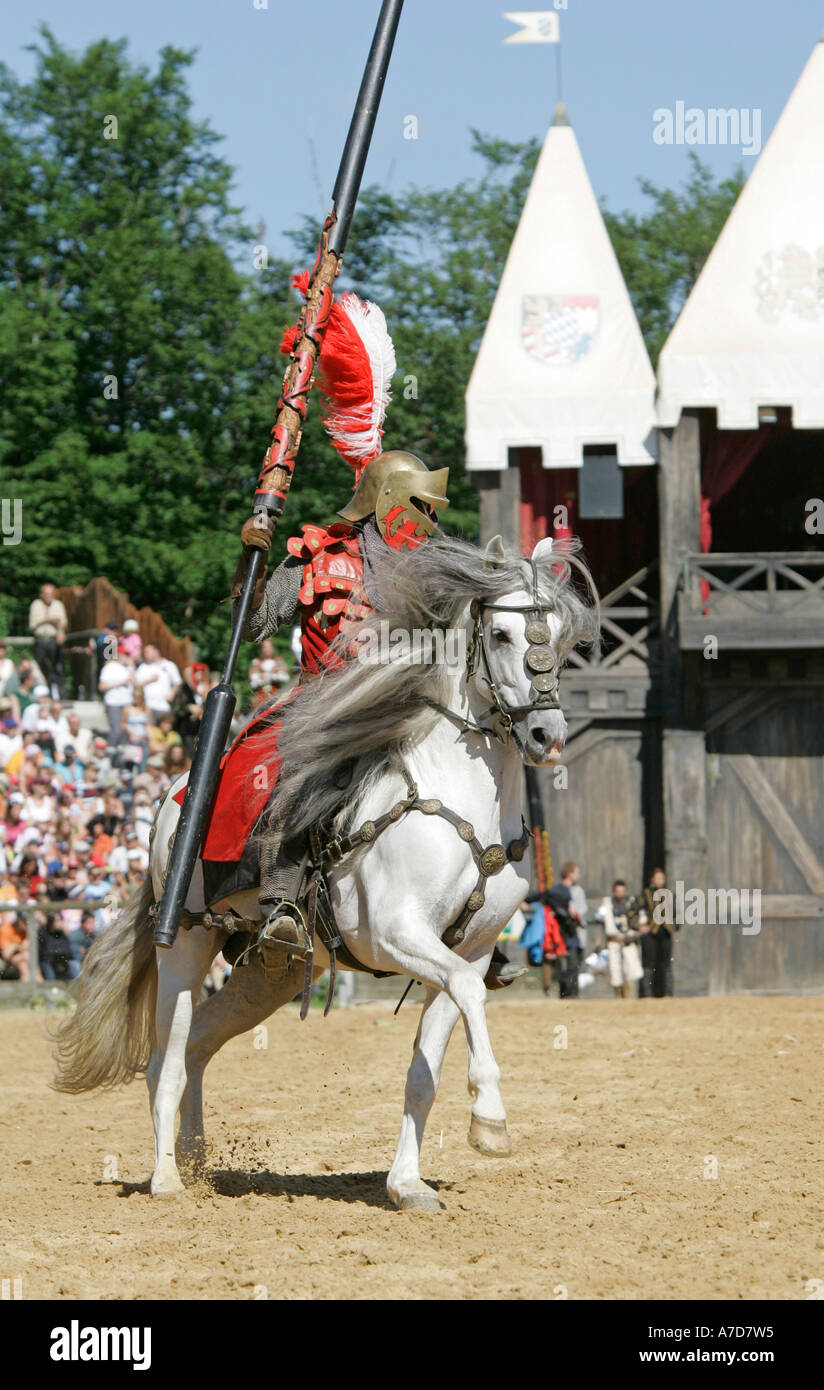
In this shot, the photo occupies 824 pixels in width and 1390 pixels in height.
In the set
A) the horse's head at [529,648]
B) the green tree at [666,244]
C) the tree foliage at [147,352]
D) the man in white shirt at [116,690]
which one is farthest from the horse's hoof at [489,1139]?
the green tree at [666,244]

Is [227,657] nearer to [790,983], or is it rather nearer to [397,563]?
[397,563]

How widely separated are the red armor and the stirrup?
1.03 m

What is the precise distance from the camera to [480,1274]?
5723mm

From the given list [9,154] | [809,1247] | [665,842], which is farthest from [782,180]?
[9,154]

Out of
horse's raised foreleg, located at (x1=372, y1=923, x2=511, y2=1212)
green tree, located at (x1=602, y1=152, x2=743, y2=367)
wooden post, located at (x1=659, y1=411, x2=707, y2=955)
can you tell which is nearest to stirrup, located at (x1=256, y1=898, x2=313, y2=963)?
horse's raised foreleg, located at (x1=372, y1=923, x2=511, y2=1212)

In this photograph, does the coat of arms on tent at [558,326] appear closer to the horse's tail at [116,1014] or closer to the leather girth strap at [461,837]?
the horse's tail at [116,1014]

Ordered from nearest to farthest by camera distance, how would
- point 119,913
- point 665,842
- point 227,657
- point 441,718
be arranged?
1. point 441,718
2. point 227,657
3. point 119,913
4. point 665,842

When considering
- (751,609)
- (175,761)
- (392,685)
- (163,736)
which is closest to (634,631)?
(751,609)

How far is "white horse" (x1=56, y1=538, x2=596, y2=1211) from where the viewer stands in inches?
260

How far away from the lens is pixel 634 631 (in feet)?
69.1

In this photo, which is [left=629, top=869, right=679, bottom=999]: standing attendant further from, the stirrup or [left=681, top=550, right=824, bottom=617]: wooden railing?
the stirrup

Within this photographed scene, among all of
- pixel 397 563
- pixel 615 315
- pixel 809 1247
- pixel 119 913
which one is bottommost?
pixel 809 1247

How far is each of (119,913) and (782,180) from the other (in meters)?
14.4

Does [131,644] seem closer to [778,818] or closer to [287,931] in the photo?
[778,818]
